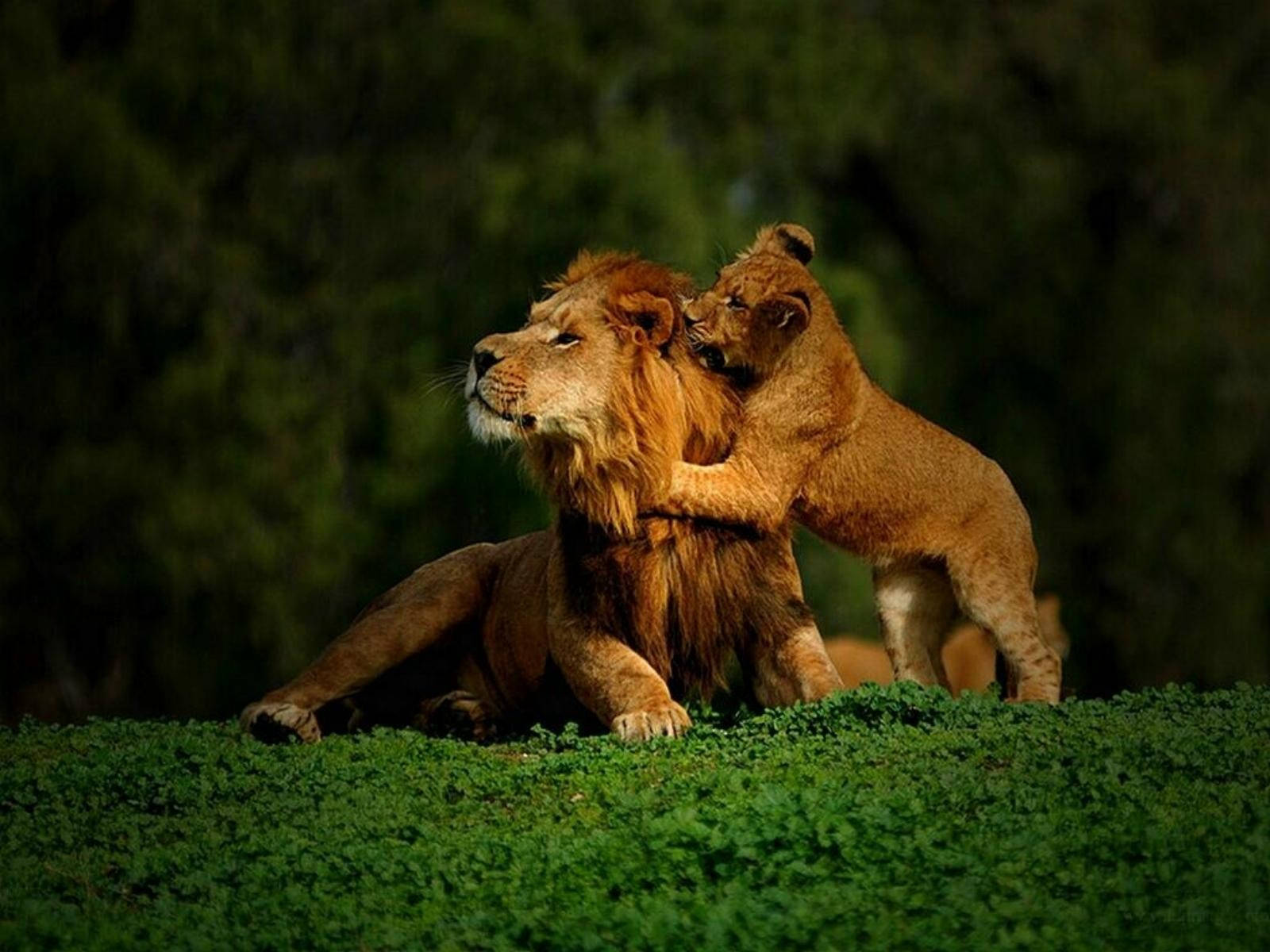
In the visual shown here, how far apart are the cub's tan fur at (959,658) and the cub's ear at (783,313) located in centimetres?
416

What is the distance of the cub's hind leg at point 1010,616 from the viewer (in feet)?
24.1

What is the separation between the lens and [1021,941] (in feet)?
15.1

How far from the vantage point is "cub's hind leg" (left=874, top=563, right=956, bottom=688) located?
7594 millimetres

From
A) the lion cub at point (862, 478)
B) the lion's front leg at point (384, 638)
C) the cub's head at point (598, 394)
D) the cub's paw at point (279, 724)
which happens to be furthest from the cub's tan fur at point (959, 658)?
the cub's head at point (598, 394)

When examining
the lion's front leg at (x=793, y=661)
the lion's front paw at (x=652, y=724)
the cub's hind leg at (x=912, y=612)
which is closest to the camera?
the lion's front paw at (x=652, y=724)

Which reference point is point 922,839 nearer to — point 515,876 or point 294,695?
point 515,876

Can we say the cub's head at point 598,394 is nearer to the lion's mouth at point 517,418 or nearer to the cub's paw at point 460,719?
the lion's mouth at point 517,418

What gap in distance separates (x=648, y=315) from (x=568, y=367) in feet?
1.11

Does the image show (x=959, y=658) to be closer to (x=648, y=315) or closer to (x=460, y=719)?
(x=460, y=719)

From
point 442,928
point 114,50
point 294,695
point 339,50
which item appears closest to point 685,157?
point 339,50

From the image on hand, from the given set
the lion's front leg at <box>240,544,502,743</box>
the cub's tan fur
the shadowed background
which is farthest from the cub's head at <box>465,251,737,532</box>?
the shadowed background

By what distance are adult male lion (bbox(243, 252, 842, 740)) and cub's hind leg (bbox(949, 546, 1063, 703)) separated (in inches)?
21.7

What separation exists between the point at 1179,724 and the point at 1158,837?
5.05ft

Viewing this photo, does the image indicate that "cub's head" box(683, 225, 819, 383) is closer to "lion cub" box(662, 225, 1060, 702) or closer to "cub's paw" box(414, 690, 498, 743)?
"lion cub" box(662, 225, 1060, 702)
